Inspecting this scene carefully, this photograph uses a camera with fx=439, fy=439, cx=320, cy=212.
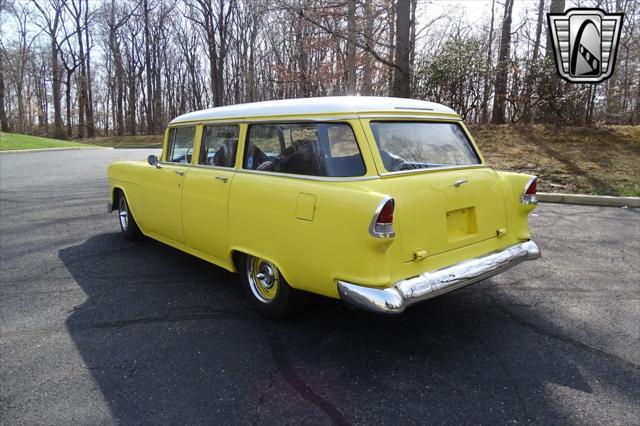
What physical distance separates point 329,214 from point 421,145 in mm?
1135

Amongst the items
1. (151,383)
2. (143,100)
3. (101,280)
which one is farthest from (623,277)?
(143,100)

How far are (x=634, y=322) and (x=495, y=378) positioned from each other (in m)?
1.56

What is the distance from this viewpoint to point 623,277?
4344 millimetres

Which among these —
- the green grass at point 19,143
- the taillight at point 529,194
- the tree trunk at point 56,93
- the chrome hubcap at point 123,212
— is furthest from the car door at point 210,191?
the tree trunk at point 56,93

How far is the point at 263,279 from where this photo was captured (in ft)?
11.6

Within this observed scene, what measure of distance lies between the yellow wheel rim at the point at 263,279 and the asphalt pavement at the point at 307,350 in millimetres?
212

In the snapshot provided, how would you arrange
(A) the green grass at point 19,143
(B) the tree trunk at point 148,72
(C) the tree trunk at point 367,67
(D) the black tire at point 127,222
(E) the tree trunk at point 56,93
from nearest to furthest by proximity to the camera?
(D) the black tire at point 127,222
(C) the tree trunk at point 367,67
(A) the green grass at point 19,143
(E) the tree trunk at point 56,93
(B) the tree trunk at point 148,72

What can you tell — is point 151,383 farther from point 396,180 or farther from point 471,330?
point 471,330

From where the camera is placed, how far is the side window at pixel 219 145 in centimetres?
381

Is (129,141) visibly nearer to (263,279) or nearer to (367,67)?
(367,67)

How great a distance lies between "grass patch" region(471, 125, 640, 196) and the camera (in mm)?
8305

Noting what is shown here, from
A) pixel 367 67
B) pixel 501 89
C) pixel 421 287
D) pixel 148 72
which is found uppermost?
pixel 148 72

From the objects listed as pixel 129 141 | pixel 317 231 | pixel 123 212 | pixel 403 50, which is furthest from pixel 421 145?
pixel 129 141

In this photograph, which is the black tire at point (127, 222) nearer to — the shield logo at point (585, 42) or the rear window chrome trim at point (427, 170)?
the rear window chrome trim at point (427, 170)
